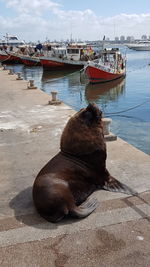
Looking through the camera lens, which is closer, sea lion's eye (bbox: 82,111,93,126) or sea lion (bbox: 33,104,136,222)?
sea lion (bbox: 33,104,136,222)

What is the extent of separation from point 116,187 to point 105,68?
907 inches

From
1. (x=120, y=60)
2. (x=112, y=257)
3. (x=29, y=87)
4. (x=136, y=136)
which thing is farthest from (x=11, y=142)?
(x=120, y=60)

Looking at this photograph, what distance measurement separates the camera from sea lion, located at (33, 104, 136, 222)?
3941mm

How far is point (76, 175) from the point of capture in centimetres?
448

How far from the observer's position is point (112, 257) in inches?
128

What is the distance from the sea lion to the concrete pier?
0.48 feet

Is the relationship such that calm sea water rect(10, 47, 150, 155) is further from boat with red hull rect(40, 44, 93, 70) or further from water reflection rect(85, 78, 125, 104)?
boat with red hull rect(40, 44, 93, 70)

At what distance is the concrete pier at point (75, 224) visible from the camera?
128 inches

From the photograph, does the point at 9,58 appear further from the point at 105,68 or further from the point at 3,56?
the point at 105,68

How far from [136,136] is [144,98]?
8937mm

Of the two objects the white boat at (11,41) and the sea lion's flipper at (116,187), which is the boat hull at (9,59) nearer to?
the white boat at (11,41)

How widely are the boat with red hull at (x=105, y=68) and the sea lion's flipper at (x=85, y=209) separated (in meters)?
22.3

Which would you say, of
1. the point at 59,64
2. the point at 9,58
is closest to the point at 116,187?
the point at 59,64

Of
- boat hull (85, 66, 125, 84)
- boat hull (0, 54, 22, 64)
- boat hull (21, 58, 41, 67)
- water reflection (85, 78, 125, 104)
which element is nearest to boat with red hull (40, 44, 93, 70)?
boat hull (21, 58, 41, 67)
